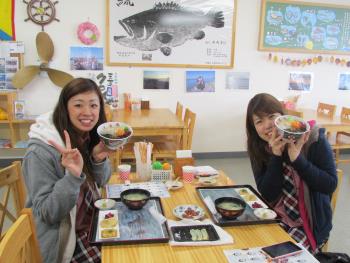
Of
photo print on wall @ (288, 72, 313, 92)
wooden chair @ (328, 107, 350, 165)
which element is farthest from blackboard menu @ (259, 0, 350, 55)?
wooden chair @ (328, 107, 350, 165)

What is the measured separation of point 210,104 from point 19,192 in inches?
126

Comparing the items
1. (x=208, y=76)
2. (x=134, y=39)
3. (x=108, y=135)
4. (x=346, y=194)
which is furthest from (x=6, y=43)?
(x=346, y=194)

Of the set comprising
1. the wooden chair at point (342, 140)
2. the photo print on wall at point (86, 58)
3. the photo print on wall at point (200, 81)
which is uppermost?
the photo print on wall at point (86, 58)

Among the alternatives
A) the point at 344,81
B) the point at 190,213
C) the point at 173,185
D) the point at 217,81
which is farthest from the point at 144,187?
the point at 344,81

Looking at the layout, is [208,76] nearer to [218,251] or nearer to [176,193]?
[176,193]

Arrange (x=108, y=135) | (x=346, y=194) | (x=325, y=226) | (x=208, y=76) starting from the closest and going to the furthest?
(x=108, y=135) < (x=325, y=226) < (x=346, y=194) < (x=208, y=76)

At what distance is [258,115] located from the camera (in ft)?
5.32

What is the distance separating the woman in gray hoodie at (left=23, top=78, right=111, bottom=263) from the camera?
1.27 m

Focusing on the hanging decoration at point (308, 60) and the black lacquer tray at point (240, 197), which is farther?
the hanging decoration at point (308, 60)

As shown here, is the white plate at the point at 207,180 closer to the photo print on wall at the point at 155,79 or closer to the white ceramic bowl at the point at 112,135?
the white ceramic bowl at the point at 112,135

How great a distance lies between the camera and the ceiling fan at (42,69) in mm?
3717

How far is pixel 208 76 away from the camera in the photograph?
14.3 ft

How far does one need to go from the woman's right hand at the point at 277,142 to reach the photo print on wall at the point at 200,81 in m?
2.85

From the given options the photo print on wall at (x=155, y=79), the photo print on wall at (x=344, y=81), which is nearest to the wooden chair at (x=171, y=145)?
the photo print on wall at (x=155, y=79)
